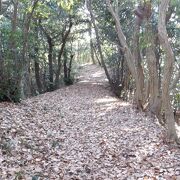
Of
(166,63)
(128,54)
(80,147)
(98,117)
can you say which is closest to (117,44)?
(128,54)

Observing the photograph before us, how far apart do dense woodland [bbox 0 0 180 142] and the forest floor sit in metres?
0.91

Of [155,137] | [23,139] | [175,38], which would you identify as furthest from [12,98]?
[175,38]

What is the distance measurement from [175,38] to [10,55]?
273 inches

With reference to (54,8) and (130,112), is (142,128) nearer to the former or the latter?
(130,112)

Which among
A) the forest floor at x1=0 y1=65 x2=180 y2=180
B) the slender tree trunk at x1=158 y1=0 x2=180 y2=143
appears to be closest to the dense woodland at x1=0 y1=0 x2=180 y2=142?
the slender tree trunk at x1=158 y1=0 x2=180 y2=143

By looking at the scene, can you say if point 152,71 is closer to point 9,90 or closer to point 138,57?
point 138,57

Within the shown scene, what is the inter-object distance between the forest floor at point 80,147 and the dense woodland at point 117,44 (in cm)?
91

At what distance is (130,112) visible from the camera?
1166 cm

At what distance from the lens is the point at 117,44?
52.0ft

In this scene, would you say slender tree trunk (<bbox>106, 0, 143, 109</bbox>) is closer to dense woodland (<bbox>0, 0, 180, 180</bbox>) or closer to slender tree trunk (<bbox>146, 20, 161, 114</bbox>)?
dense woodland (<bbox>0, 0, 180, 180</bbox>)

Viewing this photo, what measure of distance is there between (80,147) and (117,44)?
9.77 meters

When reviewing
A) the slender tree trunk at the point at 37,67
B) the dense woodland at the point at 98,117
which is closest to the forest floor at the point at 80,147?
the dense woodland at the point at 98,117

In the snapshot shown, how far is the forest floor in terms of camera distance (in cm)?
527

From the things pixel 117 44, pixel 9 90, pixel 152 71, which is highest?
pixel 117 44
